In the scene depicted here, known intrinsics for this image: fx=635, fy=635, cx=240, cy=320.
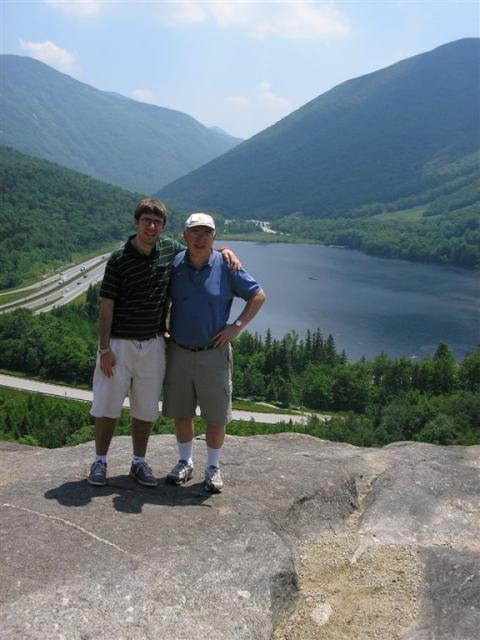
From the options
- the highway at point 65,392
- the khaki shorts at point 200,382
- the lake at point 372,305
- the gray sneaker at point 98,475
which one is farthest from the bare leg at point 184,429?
the lake at point 372,305

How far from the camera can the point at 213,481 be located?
6375 millimetres

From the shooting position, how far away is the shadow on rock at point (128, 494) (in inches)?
228

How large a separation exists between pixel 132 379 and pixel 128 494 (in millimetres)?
1104

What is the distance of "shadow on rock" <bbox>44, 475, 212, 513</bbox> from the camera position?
5.79m

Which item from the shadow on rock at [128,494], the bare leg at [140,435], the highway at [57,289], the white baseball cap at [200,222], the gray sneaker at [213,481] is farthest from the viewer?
the highway at [57,289]

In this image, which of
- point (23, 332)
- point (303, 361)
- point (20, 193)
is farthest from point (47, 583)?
point (20, 193)

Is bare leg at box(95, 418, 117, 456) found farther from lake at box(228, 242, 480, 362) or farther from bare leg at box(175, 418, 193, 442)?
lake at box(228, 242, 480, 362)

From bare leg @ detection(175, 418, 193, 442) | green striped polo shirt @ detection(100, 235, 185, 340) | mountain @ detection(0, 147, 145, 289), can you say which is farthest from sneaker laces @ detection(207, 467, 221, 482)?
mountain @ detection(0, 147, 145, 289)

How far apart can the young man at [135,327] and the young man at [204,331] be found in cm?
15

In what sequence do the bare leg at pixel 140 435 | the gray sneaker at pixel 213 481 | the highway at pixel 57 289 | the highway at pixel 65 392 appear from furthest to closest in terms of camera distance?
the highway at pixel 57 289 → the highway at pixel 65 392 → the bare leg at pixel 140 435 → the gray sneaker at pixel 213 481

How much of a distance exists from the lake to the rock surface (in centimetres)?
7103

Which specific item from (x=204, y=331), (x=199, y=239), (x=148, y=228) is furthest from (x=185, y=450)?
(x=148, y=228)

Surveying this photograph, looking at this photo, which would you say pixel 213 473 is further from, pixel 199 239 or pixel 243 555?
pixel 199 239

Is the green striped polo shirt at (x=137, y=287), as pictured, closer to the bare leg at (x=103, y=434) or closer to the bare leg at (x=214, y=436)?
the bare leg at (x=103, y=434)
